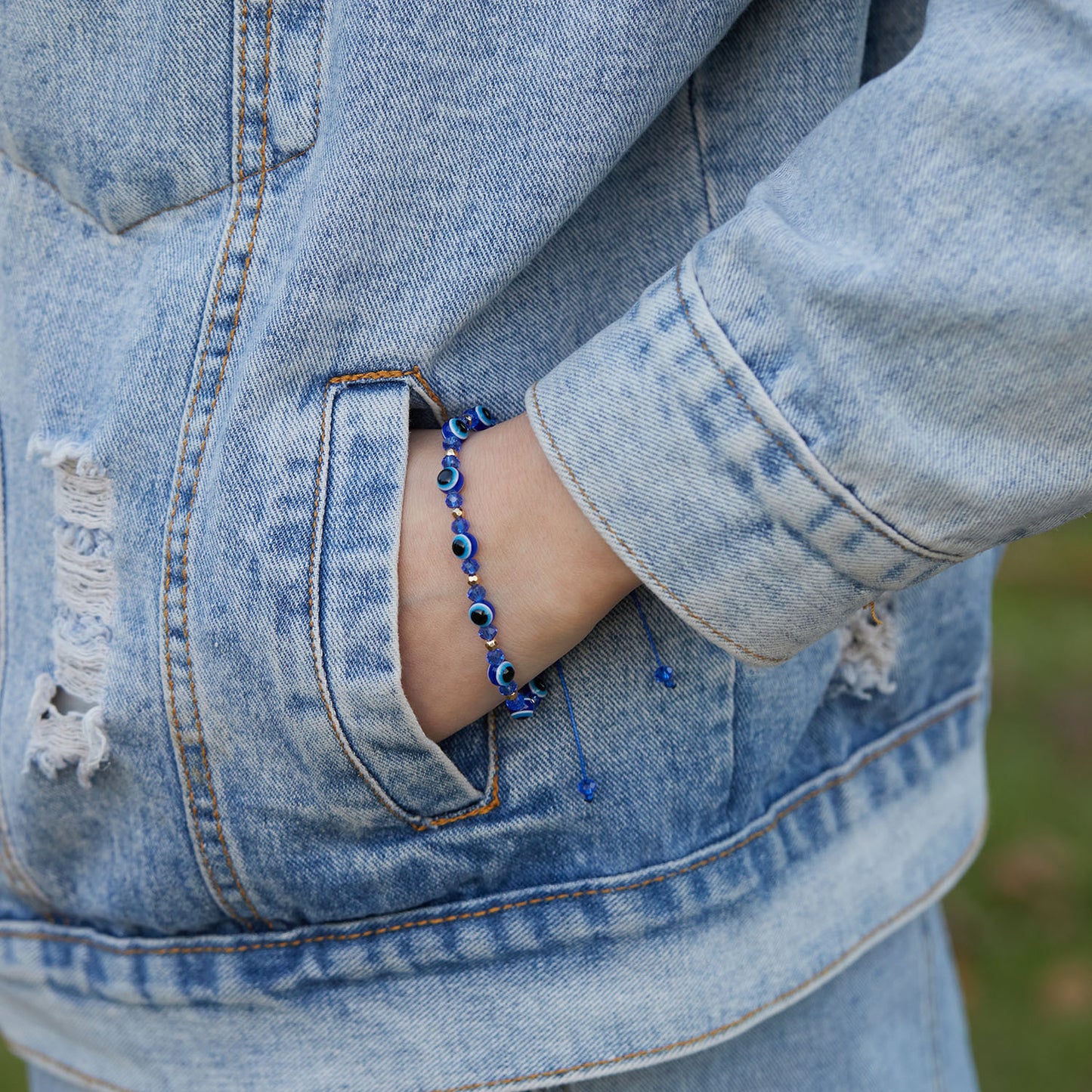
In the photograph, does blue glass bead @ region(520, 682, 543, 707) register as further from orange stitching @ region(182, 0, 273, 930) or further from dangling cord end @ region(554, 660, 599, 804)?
orange stitching @ region(182, 0, 273, 930)

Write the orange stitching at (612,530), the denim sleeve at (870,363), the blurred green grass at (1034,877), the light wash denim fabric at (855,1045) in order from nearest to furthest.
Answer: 1. the denim sleeve at (870,363)
2. the orange stitching at (612,530)
3. the light wash denim fabric at (855,1045)
4. the blurred green grass at (1034,877)

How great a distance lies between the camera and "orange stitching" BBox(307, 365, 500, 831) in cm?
78

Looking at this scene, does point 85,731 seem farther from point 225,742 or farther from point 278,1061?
point 278,1061

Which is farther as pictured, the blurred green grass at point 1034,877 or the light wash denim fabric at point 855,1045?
the blurred green grass at point 1034,877

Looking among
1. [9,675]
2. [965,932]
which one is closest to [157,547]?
[9,675]

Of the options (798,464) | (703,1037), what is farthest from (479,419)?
(703,1037)

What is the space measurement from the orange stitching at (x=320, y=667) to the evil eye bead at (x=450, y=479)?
0.07m

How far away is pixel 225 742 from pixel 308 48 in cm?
51

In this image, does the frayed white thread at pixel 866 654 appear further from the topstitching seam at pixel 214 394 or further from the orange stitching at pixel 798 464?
the topstitching seam at pixel 214 394

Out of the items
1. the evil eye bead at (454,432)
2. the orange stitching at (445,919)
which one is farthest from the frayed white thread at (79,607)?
the evil eye bead at (454,432)

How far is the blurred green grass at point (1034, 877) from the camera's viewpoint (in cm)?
279

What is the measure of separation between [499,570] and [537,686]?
117mm

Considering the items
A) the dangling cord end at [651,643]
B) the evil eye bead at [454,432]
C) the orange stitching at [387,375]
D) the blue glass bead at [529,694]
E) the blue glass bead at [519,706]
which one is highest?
the orange stitching at [387,375]

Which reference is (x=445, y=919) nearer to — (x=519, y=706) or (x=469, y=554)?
(x=519, y=706)
